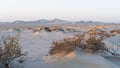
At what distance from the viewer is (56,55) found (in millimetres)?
10219

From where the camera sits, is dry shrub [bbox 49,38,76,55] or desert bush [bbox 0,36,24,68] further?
dry shrub [bbox 49,38,76,55]

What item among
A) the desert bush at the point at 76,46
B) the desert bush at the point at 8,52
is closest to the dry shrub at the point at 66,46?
the desert bush at the point at 76,46

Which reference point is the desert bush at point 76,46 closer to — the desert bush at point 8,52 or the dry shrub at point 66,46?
the dry shrub at point 66,46

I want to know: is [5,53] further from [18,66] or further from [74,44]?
[74,44]

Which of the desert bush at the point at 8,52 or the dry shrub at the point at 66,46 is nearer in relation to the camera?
the desert bush at the point at 8,52

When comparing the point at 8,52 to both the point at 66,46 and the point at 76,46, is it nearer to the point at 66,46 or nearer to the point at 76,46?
the point at 66,46

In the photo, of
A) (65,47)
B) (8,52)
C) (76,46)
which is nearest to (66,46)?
(65,47)

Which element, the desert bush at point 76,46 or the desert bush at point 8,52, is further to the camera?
the desert bush at point 76,46

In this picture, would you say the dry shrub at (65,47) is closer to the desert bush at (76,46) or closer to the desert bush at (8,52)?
the desert bush at (76,46)

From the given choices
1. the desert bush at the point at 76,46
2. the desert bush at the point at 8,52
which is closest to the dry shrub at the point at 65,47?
the desert bush at the point at 76,46

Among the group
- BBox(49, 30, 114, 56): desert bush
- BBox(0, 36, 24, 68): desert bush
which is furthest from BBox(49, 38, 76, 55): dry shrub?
BBox(0, 36, 24, 68): desert bush

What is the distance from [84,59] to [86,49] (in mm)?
622

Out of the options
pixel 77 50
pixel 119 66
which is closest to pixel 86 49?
pixel 77 50

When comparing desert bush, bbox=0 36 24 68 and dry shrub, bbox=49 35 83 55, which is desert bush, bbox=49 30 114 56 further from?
desert bush, bbox=0 36 24 68
